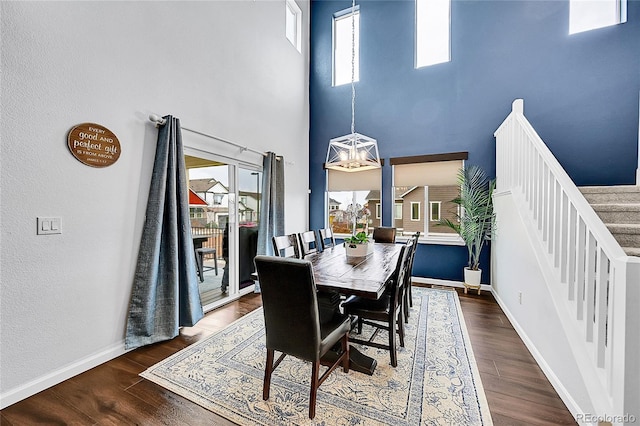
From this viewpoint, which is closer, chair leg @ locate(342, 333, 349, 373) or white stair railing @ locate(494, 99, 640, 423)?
white stair railing @ locate(494, 99, 640, 423)

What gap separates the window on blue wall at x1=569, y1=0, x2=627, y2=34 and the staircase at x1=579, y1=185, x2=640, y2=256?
8.93 ft

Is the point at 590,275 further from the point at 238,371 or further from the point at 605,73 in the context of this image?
the point at 605,73

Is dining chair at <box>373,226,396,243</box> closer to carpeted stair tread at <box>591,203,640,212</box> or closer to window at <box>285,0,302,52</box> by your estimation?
carpeted stair tread at <box>591,203,640,212</box>

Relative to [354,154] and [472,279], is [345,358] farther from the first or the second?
[472,279]

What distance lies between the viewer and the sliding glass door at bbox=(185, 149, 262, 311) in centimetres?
346

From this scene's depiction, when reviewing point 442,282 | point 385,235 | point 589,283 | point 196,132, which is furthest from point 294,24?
point 589,283

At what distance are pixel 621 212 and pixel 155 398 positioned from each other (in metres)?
4.33

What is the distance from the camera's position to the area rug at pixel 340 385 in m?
1.67

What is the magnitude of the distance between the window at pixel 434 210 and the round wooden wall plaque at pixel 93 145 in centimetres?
452

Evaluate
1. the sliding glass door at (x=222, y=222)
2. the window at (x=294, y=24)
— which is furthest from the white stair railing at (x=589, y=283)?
the window at (x=294, y=24)

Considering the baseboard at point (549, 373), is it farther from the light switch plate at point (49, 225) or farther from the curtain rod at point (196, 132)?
the curtain rod at point (196, 132)

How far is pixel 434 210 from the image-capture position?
4.81 meters

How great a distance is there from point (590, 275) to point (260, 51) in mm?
4650

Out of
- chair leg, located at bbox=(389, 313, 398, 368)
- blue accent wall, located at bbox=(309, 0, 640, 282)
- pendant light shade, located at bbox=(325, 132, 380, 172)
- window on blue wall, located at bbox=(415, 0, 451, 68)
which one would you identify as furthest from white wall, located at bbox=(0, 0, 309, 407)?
window on blue wall, located at bbox=(415, 0, 451, 68)
